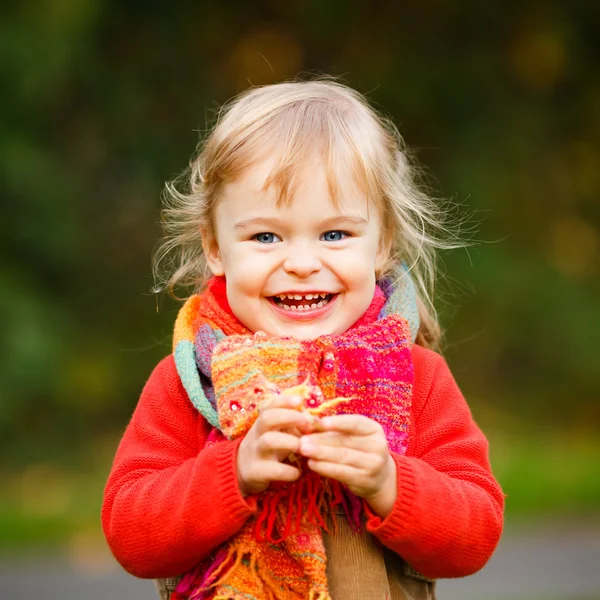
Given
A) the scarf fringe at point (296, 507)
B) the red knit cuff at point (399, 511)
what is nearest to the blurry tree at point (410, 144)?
the scarf fringe at point (296, 507)

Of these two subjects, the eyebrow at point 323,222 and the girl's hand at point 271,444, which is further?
the eyebrow at point 323,222

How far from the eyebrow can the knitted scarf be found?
0.23 m

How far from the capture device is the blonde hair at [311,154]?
222cm

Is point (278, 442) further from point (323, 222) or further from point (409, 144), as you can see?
point (409, 144)

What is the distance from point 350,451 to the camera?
194cm

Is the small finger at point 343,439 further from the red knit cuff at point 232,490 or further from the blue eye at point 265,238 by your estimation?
the blue eye at point 265,238

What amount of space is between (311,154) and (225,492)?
2.42ft

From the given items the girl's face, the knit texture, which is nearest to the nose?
the girl's face

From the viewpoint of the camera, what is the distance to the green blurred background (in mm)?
7453

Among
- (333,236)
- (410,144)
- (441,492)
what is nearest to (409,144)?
(410,144)

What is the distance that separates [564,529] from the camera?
597 cm

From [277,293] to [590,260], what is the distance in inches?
261

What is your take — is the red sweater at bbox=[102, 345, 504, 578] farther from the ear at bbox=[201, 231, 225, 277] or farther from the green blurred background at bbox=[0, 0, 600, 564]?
the green blurred background at bbox=[0, 0, 600, 564]

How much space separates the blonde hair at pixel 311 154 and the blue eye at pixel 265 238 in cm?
10
